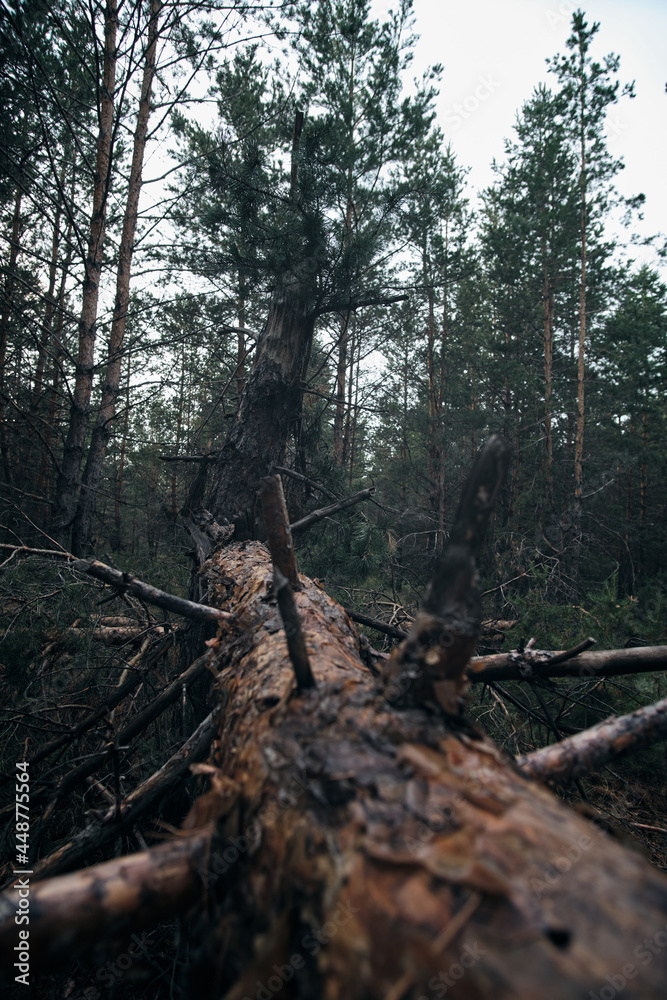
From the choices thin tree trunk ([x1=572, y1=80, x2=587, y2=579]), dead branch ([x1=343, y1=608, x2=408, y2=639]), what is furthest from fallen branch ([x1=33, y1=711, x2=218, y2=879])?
thin tree trunk ([x1=572, y1=80, x2=587, y2=579])

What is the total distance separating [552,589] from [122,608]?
6.83m

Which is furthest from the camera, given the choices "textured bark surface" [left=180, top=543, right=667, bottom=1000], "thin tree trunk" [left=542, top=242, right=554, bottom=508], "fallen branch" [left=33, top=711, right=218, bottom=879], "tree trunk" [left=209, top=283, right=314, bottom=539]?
"thin tree trunk" [left=542, top=242, right=554, bottom=508]

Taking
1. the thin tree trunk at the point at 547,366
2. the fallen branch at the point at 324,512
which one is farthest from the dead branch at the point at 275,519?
the thin tree trunk at the point at 547,366

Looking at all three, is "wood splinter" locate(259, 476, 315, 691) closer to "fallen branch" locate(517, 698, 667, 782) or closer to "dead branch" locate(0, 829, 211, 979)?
"dead branch" locate(0, 829, 211, 979)

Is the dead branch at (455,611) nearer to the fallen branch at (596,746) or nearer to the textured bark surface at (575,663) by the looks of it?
the fallen branch at (596,746)

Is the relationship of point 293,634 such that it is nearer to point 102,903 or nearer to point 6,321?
point 102,903

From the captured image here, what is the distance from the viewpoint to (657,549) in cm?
1434

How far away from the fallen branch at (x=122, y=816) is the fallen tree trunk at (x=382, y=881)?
0.78 metres

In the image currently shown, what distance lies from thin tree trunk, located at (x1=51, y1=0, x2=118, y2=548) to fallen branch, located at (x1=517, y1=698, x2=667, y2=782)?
19.2 feet

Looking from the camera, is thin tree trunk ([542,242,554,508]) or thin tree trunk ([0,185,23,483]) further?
thin tree trunk ([542,242,554,508])

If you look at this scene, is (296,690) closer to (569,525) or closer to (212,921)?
(212,921)

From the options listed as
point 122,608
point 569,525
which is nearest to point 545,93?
point 569,525

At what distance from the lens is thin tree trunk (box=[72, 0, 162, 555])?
5.60 m

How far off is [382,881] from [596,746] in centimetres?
73
